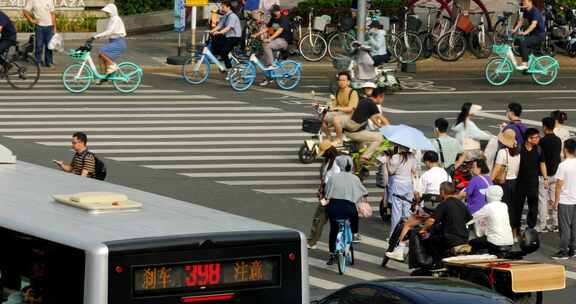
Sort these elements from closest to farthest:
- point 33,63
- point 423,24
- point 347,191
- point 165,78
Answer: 1. point 347,191
2. point 33,63
3. point 165,78
4. point 423,24

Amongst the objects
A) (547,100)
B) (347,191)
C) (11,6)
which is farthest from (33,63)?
(347,191)

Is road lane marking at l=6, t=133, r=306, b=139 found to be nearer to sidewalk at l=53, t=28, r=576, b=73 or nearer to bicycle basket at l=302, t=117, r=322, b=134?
bicycle basket at l=302, t=117, r=322, b=134

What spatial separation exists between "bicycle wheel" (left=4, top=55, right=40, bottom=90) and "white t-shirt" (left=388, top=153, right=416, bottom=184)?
46.1 feet

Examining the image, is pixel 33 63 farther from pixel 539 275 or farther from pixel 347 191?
pixel 539 275

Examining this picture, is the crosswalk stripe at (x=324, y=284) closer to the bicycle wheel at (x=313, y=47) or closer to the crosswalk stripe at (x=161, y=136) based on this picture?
the crosswalk stripe at (x=161, y=136)

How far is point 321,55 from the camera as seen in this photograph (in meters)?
36.8

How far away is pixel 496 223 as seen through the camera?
54.7 ft

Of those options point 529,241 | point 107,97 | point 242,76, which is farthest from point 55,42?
point 529,241

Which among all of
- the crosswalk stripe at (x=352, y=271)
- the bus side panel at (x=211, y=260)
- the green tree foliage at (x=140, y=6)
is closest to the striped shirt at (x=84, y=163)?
the crosswalk stripe at (x=352, y=271)

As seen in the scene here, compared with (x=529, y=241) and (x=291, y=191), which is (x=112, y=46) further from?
(x=529, y=241)

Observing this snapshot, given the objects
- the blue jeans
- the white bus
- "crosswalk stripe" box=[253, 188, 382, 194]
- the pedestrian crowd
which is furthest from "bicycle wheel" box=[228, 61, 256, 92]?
the white bus

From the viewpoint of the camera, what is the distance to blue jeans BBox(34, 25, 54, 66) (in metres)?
33.3

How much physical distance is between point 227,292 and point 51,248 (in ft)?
4.05

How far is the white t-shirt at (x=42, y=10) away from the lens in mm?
33375
